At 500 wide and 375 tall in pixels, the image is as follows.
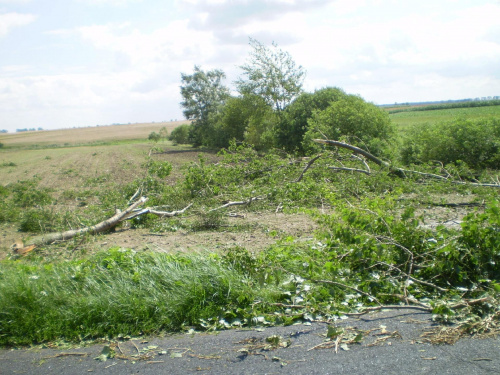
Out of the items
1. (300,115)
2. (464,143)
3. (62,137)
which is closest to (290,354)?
(464,143)

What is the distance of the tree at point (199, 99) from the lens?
44.9m

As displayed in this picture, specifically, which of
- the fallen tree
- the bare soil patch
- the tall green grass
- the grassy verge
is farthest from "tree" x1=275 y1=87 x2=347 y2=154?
the tall green grass

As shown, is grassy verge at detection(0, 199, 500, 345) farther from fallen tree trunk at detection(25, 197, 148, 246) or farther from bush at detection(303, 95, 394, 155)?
bush at detection(303, 95, 394, 155)

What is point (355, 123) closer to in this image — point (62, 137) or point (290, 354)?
point (290, 354)

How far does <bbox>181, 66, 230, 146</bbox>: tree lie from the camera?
44.9 m

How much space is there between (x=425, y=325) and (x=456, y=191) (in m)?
7.12

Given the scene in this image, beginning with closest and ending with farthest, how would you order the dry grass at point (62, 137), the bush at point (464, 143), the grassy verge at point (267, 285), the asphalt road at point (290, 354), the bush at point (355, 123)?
the asphalt road at point (290, 354)
the grassy verge at point (267, 285)
the bush at point (464, 143)
the bush at point (355, 123)
the dry grass at point (62, 137)

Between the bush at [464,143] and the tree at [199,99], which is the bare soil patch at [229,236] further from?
the tree at [199,99]

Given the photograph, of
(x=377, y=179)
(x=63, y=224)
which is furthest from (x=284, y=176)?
(x=63, y=224)

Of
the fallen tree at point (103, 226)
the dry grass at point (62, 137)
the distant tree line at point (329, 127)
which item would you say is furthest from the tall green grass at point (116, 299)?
the dry grass at point (62, 137)

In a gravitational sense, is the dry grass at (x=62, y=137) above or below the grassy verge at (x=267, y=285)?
above

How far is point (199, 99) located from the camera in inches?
1784

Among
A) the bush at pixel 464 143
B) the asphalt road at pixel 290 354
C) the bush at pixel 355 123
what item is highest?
the bush at pixel 355 123

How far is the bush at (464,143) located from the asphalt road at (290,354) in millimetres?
10280
